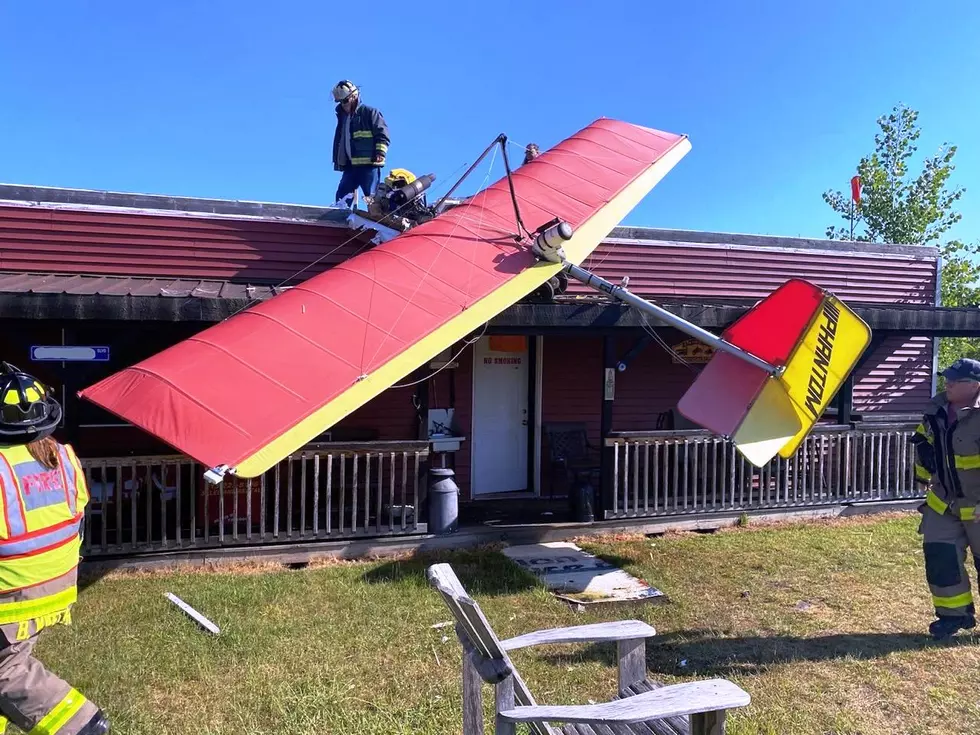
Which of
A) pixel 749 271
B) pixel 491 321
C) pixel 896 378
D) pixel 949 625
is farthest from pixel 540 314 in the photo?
pixel 896 378

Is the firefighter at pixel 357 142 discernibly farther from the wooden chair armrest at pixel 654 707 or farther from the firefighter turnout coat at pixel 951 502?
the wooden chair armrest at pixel 654 707

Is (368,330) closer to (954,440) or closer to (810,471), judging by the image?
(954,440)

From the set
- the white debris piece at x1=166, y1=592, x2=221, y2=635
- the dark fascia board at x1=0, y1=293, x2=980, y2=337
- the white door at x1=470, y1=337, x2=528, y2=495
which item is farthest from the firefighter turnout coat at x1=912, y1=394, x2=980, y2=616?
the white door at x1=470, y1=337, x2=528, y2=495

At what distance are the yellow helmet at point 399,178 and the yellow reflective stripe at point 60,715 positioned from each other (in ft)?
19.9

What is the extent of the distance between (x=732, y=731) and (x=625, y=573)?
2856 millimetres

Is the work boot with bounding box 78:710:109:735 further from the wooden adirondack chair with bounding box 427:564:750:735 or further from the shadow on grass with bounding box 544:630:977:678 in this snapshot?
the shadow on grass with bounding box 544:630:977:678

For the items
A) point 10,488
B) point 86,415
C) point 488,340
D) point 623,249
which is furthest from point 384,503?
point 10,488

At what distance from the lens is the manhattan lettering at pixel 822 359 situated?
4.83 m

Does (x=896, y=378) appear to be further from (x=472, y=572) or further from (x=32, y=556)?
(x=32, y=556)

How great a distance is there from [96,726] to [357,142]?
7.42m

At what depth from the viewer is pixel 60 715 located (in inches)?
119

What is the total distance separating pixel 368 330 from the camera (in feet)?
13.3

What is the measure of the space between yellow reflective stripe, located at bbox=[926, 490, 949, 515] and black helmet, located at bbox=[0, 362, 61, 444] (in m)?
5.42

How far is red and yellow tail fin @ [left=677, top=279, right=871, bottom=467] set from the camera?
475cm
